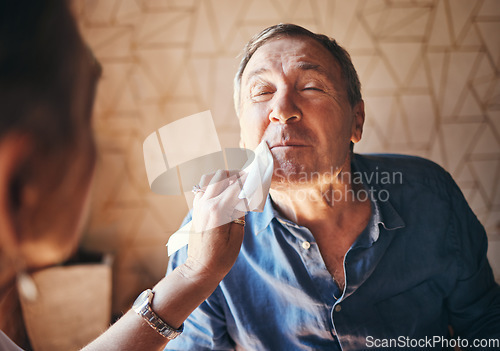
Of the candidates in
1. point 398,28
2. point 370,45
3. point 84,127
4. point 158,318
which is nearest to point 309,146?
point 158,318

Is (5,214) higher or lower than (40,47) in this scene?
lower

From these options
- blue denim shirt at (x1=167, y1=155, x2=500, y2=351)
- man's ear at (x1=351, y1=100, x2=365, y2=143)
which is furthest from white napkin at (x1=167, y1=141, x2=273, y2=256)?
man's ear at (x1=351, y1=100, x2=365, y2=143)

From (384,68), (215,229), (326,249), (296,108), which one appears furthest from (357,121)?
(384,68)

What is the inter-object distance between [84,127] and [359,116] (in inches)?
35.0

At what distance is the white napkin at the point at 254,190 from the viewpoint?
61 centimetres

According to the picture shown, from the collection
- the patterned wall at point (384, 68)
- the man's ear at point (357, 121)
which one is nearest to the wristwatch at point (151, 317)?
the man's ear at point (357, 121)

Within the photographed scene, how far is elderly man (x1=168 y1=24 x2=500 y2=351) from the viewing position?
827 millimetres

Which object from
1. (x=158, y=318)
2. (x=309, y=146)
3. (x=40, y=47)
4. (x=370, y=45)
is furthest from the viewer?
(x=370, y=45)

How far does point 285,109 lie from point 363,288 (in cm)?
49

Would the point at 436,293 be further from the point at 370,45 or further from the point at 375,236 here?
the point at 370,45

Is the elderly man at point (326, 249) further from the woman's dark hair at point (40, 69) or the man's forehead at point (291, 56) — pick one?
the woman's dark hair at point (40, 69)

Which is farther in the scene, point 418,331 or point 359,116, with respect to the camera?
point 359,116

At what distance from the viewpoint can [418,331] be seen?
87cm

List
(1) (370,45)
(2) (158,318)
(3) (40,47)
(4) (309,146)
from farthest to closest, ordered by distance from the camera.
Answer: (1) (370,45) → (4) (309,146) → (2) (158,318) → (3) (40,47)
